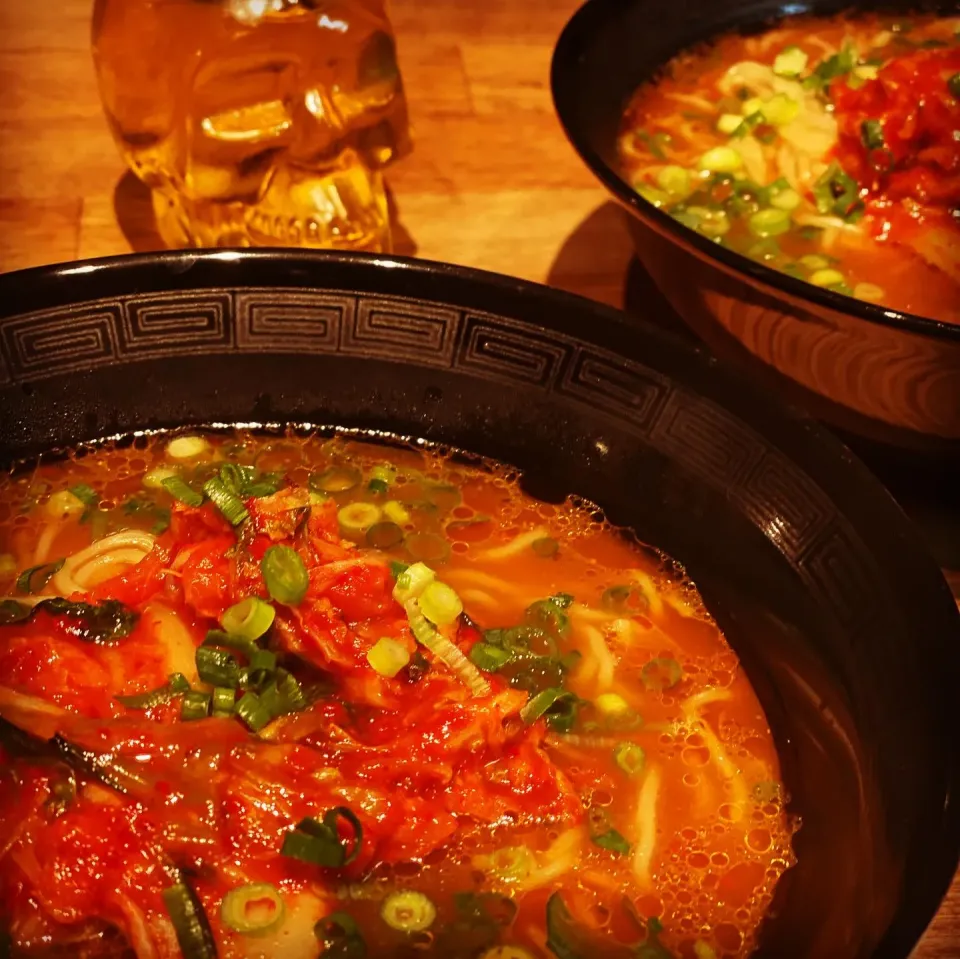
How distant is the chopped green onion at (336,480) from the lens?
2.38 meters

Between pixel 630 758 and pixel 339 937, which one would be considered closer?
pixel 339 937

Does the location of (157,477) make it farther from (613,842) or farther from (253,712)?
(613,842)

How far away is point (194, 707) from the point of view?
5.81 ft

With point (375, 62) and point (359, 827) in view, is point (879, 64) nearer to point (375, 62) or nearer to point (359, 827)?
point (375, 62)

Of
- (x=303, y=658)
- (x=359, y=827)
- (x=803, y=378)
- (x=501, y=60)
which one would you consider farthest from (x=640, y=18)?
(x=359, y=827)

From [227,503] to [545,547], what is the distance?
707mm

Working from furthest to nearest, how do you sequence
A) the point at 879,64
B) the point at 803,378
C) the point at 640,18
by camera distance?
the point at 879,64 → the point at 640,18 → the point at 803,378

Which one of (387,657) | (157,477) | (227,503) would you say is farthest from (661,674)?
(157,477)

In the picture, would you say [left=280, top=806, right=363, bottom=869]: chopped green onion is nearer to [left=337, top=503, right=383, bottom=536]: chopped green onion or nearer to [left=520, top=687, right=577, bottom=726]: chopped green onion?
[left=520, top=687, right=577, bottom=726]: chopped green onion

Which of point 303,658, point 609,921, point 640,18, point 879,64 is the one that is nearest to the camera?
point 609,921

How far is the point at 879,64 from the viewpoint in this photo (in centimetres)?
391

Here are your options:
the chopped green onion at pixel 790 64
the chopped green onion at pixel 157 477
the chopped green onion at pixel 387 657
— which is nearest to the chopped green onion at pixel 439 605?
the chopped green onion at pixel 387 657

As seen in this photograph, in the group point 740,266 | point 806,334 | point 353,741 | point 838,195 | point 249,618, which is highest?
point 740,266

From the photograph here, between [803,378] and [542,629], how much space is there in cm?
87
